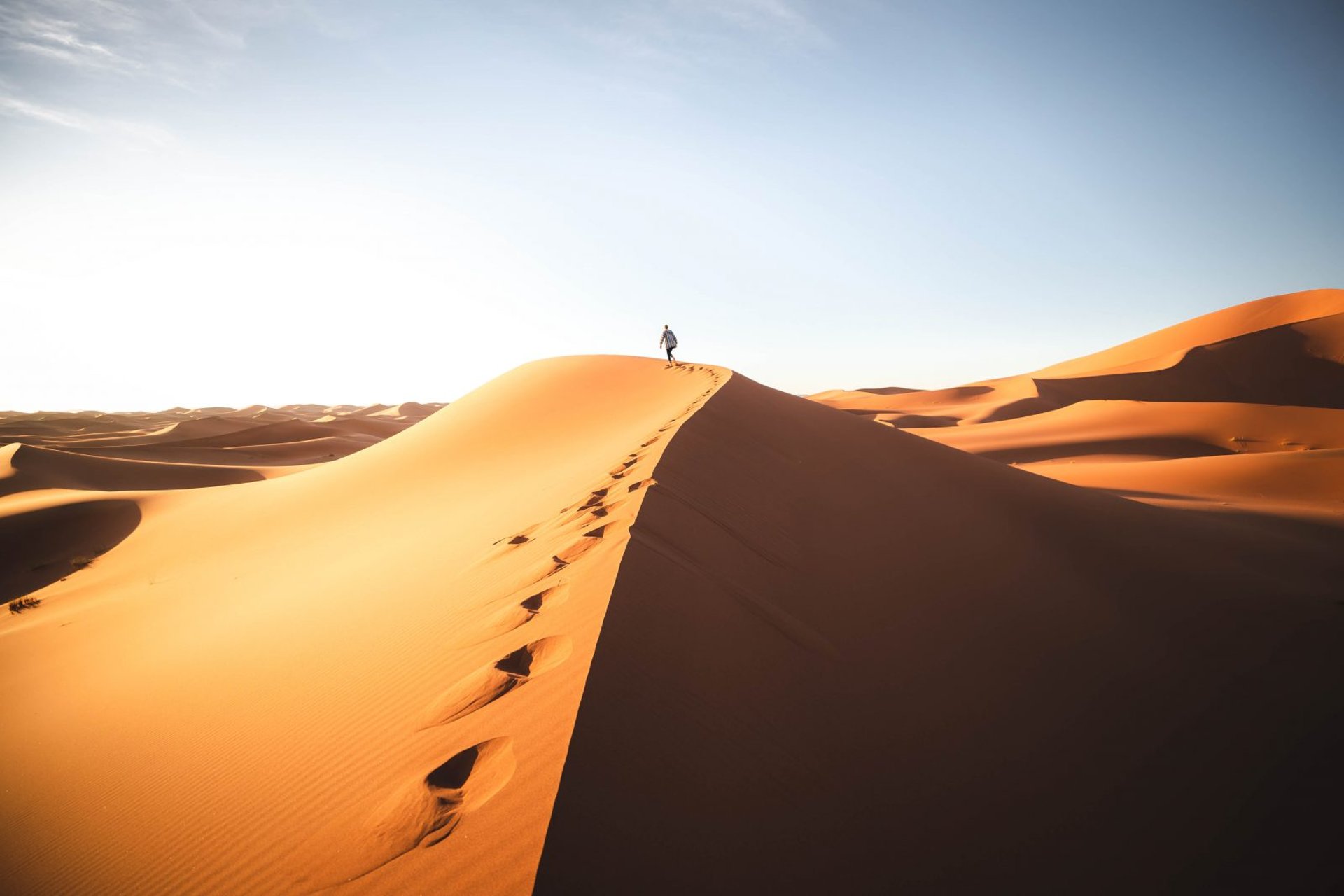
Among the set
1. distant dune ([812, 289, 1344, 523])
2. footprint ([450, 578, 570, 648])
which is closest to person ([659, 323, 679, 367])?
distant dune ([812, 289, 1344, 523])

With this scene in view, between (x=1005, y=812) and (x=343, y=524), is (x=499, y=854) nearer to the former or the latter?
(x=1005, y=812)

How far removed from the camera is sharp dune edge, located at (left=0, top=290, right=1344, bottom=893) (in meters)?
1.99

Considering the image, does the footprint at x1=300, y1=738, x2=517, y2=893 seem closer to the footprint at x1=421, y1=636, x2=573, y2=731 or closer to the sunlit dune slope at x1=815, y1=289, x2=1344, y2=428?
the footprint at x1=421, y1=636, x2=573, y2=731

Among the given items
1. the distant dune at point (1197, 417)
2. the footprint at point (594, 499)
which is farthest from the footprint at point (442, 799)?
the distant dune at point (1197, 417)

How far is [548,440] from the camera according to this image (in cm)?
1143

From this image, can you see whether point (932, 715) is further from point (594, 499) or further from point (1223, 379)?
point (1223, 379)

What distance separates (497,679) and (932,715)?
2116 mm

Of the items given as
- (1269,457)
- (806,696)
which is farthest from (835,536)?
(1269,457)

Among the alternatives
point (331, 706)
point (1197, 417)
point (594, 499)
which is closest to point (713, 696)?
point (331, 706)

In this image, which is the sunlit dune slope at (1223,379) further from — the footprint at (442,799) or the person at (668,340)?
the footprint at (442,799)

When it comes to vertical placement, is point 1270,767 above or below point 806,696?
below

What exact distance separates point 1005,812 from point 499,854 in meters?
2.06

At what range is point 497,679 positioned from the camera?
2.54 m

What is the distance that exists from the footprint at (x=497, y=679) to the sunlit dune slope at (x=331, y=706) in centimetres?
1
